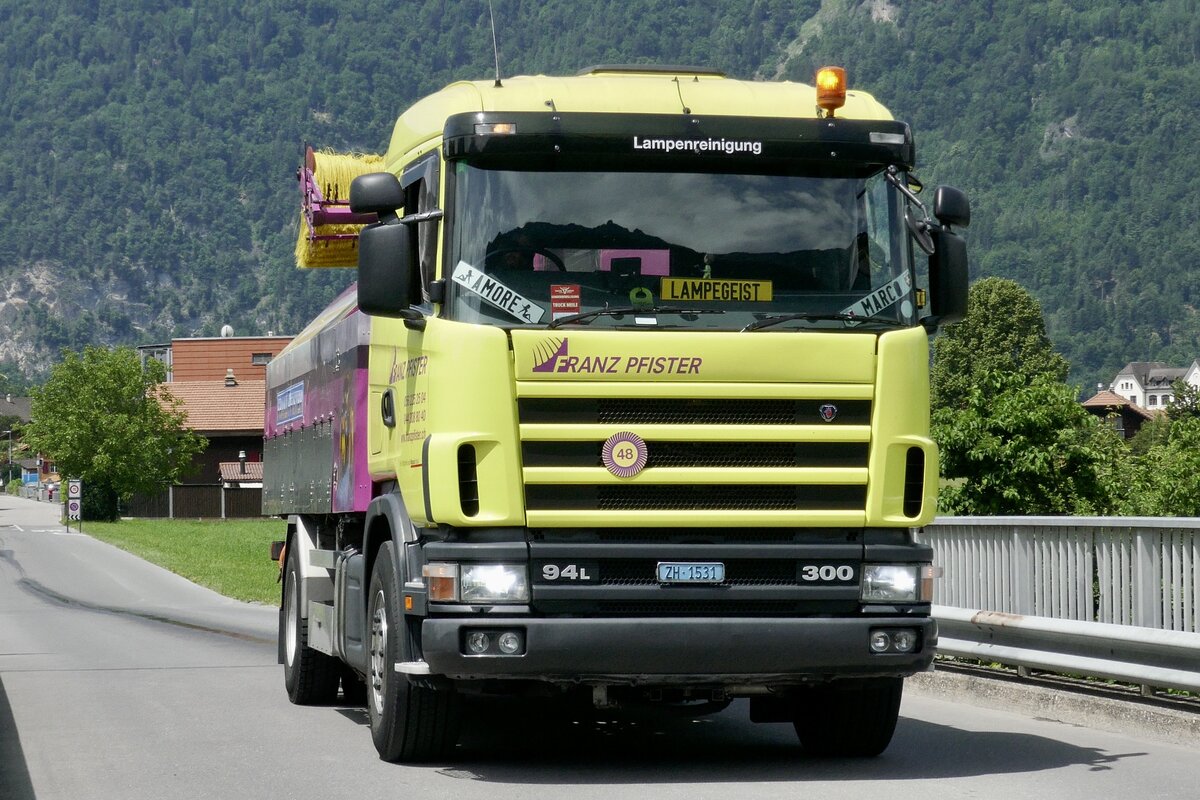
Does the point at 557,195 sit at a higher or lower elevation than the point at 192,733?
higher

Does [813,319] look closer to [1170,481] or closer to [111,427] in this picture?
[1170,481]

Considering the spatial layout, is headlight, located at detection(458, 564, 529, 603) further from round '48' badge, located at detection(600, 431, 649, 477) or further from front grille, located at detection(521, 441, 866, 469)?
round '48' badge, located at detection(600, 431, 649, 477)

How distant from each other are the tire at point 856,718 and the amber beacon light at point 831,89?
2.93 meters

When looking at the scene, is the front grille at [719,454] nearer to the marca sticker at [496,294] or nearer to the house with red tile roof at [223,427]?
the marca sticker at [496,294]

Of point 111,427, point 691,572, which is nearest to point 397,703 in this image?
point 691,572

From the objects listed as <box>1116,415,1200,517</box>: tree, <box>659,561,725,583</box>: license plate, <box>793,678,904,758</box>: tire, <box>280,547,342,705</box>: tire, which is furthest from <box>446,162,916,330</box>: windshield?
<box>1116,415,1200,517</box>: tree

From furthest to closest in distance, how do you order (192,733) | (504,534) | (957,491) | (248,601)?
(248,601) < (957,491) < (192,733) < (504,534)

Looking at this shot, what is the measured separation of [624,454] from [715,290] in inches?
35.7

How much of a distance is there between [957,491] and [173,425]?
7192 centimetres

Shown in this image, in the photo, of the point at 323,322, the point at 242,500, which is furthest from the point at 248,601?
the point at 242,500

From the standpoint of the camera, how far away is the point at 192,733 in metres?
11.2

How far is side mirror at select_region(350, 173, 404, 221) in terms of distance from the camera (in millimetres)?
Result: 8672

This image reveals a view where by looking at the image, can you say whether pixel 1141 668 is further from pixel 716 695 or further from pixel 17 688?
pixel 17 688

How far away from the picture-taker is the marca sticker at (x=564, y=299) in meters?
8.52
